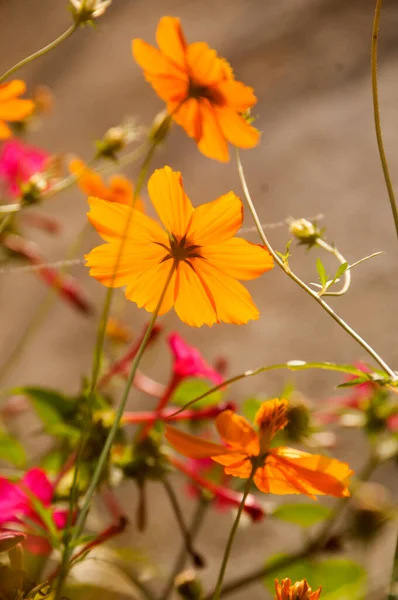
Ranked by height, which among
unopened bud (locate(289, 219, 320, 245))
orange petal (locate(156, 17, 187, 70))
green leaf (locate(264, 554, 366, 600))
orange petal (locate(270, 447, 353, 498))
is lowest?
green leaf (locate(264, 554, 366, 600))

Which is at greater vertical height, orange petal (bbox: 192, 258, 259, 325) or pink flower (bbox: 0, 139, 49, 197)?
pink flower (bbox: 0, 139, 49, 197)

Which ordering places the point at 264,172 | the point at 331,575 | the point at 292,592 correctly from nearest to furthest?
the point at 292,592 → the point at 331,575 → the point at 264,172

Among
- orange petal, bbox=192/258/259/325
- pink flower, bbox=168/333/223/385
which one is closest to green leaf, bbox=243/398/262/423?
pink flower, bbox=168/333/223/385

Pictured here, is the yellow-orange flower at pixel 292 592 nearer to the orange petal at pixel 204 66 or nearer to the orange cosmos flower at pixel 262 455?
the orange cosmos flower at pixel 262 455

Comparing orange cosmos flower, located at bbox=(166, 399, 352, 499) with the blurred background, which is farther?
the blurred background

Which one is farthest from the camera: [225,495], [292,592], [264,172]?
[264,172]

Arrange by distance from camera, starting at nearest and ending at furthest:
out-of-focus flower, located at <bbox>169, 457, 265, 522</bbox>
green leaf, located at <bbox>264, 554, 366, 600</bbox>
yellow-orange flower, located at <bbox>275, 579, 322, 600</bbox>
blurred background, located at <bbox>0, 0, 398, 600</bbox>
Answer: yellow-orange flower, located at <bbox>275, 579, 322, 600</bbox>, out-of-focus flower, located at <bbox>169, 457, 265, 522</bbox>, green leaf, located at <bbox>264, 554, 366, 600</bbox>, blurred background, located at <bbox>0, 0, 398, 600</bbox>

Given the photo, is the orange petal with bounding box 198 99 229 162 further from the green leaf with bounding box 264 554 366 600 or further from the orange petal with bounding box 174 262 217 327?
the green leaf with bounding box 264 554 366 600

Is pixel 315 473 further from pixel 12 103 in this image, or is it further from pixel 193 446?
pixel 12 103

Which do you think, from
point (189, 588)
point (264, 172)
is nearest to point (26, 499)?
point (189, 588)
